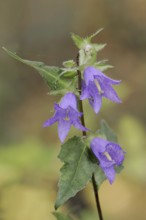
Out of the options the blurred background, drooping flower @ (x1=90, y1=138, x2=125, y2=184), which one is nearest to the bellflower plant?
drooping flower @ (x1=90, y1=138, x2=125, y2=184)

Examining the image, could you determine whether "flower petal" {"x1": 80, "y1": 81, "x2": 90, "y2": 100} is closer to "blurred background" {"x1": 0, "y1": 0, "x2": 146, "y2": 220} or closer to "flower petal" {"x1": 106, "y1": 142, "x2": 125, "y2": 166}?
"flower petal" {"x1": 106, "y1": 142, "x2": 125, "y2": 166}

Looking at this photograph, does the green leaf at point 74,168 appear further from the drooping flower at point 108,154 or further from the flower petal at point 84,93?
the flower petal at point 84,93

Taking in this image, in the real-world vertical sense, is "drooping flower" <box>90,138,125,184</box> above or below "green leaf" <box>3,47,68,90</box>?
below

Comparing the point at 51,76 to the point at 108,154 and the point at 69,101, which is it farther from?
the point at 108,154

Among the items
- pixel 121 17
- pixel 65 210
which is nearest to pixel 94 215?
pixel 65 210

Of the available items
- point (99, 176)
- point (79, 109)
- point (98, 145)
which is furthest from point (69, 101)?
point (99, 176)

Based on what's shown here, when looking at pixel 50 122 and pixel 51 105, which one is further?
pixel 51 105

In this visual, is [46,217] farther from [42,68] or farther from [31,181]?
[42,68]
